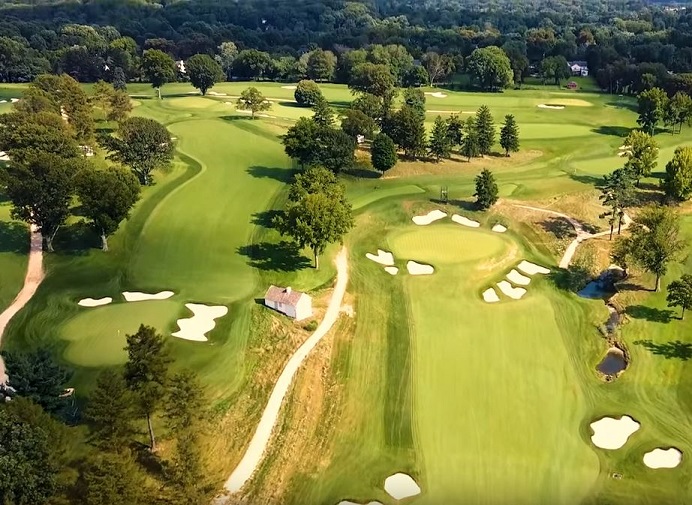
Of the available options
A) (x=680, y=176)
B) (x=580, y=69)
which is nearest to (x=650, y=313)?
(x=680, y=176)

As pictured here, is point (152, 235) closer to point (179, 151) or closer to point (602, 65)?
point (179, 151)

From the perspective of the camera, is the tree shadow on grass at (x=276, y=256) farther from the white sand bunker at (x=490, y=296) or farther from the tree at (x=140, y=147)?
the tree at (x=140, y=147)

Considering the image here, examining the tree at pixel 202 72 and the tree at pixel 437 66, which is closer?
the tree at pixel 202 72

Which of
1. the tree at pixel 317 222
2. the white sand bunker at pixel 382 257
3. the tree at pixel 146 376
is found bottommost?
the white sand bunker at pixel 382 257

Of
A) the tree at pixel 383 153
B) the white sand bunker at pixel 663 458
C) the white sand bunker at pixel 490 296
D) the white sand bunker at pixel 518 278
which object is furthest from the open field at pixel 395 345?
the tree at pixel 383 153

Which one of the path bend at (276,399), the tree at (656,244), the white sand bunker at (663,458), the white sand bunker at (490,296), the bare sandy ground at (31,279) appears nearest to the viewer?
the path bend at (276,399)

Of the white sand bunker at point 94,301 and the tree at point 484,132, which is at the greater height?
the tree at point 484,132

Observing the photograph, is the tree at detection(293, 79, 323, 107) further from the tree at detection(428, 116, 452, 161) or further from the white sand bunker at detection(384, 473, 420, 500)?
the white sand bunker at detection(384, 473, 420, 500)
